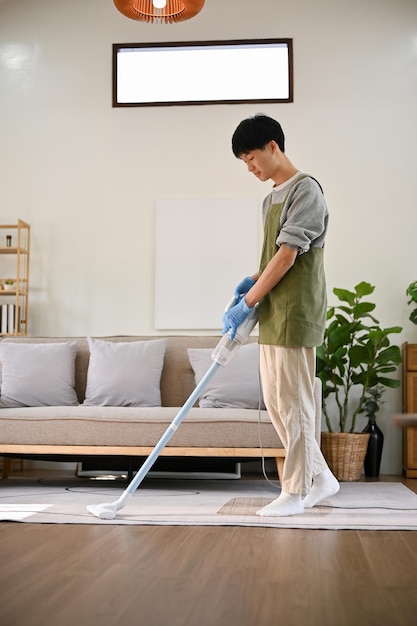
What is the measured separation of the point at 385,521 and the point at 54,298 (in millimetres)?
3101

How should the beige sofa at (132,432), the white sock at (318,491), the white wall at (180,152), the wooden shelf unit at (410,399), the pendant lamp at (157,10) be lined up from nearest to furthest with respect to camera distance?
1. the white sock at (318,491)
2. the pendant lamp at (157,10)
3. the beige sofa at (132,432)
4. the wooden shelf unit at (410,399)
5. the white wall at (180,152)

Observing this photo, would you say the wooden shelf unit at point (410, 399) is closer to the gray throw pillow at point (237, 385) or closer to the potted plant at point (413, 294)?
the potted plant at point (413, 294)

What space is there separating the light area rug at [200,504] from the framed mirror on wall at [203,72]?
251 centimetres

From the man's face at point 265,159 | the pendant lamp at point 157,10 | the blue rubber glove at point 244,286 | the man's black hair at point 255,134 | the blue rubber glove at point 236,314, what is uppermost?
the pendant lamp at point 157,10

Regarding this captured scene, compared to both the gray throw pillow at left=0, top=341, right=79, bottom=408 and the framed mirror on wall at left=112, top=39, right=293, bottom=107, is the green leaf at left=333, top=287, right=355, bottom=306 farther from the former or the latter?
the gray throw pillow at left=0, top=341, right=79, bottom=408

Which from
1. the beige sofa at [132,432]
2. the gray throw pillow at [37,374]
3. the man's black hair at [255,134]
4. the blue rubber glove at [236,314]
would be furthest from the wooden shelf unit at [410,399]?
the man's black hair at [255,134]

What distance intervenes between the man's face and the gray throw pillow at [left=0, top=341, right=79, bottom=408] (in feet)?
6.29

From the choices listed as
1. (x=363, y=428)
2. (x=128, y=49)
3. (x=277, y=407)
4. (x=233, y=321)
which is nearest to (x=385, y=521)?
(x=277, y=407)

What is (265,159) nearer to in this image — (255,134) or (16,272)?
(255,134)

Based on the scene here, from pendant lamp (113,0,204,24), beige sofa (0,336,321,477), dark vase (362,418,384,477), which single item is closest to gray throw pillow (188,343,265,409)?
beige sofa (0,336,321,477)

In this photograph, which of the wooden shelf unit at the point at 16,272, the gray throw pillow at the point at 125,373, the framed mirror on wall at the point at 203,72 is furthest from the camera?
the framed mirror on wall at the point at 203,72

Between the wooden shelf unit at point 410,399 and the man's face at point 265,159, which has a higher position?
the man's face at point 265,159

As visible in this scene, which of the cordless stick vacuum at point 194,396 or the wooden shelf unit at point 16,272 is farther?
the wooden shelf unit at point 16,272

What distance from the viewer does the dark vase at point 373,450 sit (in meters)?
4.71
